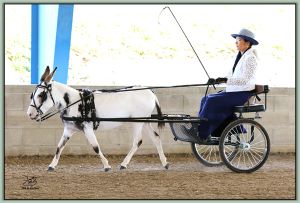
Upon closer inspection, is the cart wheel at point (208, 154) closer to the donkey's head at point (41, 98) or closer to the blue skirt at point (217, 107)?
the blue skirt at point (217, 107)

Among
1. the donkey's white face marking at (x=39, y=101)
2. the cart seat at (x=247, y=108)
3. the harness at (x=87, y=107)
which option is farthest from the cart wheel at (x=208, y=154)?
the donkey's white face marking at (x=39, y=101)

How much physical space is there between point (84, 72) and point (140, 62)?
1087 millimetres

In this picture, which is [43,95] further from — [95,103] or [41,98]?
[95,103]

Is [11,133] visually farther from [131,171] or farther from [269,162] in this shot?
[269,162]

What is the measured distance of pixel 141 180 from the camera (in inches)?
266

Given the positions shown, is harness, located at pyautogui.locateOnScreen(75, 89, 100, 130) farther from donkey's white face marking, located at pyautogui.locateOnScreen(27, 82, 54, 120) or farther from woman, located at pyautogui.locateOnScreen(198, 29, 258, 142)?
woman, located at pyautogui.locateOnScreen(198, 29, 258, 142)

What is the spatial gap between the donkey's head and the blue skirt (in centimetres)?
179

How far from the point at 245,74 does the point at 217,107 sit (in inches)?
19.4

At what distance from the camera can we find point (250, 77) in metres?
7.12

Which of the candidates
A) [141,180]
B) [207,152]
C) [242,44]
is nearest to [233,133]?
[242,44]

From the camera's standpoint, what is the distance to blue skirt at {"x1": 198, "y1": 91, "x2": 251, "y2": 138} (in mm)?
7156

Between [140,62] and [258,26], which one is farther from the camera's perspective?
[258,26]

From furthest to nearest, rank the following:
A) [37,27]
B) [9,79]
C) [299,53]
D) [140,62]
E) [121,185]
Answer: [140,62]
[9,79]
[37,27]
[299,53]
[121,185]

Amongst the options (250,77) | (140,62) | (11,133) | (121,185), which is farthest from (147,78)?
(121,185)
